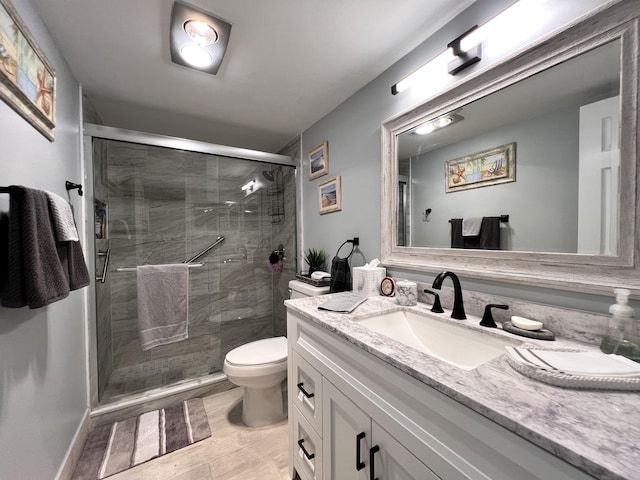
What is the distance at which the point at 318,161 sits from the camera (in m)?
2.02

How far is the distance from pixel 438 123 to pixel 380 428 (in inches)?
49.5

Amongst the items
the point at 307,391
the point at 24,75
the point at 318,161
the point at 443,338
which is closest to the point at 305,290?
the point at 307,391

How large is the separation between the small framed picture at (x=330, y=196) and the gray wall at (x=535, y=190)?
2.68ft

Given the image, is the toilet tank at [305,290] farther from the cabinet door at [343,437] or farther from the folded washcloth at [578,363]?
the folded washcloth at [578,363]

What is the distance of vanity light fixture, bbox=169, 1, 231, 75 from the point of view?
106cm

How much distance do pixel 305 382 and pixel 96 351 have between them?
4.96 ft

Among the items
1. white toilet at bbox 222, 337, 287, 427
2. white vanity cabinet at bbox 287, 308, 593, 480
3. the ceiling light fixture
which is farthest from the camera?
the ceiling light fixture

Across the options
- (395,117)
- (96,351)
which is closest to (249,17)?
(395,117)

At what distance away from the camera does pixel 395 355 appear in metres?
0.66

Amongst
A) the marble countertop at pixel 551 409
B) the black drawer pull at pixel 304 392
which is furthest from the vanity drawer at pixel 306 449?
the marble countertop at pixel 551 409

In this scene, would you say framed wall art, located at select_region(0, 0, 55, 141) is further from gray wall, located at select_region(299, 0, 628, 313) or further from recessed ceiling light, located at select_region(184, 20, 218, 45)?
gray wall, located at select_region(299, 0, 628, 313)

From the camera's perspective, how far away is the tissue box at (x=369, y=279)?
133 centimetres

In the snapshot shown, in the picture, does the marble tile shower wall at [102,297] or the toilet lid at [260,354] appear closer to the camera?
the toilet lid at [260,354]

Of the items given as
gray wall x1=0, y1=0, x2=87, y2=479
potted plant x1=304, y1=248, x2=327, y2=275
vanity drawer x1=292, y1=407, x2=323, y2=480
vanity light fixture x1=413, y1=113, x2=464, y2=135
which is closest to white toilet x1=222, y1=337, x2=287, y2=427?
vanity drawer x1=292, y1=407, x2=323, y2=480
